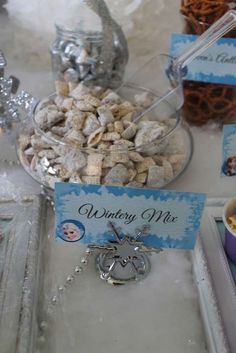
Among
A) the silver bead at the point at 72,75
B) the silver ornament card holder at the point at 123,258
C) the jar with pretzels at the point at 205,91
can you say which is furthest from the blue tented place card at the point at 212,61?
the silver ornament card holder at the point at 123,258

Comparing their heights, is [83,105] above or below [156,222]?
above

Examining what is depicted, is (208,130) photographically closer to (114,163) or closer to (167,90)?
(167,90)

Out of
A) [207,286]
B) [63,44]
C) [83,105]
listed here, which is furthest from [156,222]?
[63,44]

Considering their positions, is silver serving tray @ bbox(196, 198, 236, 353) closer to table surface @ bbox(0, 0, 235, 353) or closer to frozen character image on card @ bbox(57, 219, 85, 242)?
table surface @ bbox(0, 0, 235, 353)

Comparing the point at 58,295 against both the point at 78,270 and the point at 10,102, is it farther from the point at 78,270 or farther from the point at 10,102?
the point at 10,102

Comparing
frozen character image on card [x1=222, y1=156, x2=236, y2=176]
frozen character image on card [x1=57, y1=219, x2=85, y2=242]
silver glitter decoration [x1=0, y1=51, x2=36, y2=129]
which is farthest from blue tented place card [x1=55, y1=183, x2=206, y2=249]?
silver glitter decoration [x1=0, y1=51, x2=36, y2=129]

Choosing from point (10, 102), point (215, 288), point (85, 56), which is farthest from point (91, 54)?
point (215, 288)
